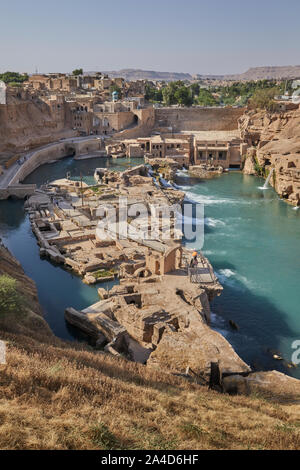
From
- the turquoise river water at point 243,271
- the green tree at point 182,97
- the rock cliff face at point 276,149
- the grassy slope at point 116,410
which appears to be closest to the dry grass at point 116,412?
the grassy slope at point 116,410

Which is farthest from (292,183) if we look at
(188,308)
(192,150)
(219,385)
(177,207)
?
(219,385)

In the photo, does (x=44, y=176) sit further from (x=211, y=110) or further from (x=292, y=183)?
(x=211, y=110)

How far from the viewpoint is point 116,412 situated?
6.35m

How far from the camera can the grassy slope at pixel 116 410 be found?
17.7 ft

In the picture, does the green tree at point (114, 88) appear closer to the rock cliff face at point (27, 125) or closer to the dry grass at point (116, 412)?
the rock cliff face at point (27, 125)

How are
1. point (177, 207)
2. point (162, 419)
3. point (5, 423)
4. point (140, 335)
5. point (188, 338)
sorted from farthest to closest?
point (177, 207) < point (140, 335) < point (188, 338) < point (162, 419) < point (5, 423)

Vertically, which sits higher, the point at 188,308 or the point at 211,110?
the point at 211,110

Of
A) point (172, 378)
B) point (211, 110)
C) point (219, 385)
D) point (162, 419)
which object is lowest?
point (219, 385)

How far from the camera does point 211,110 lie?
58.9 m

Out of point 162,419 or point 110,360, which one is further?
point 110,360

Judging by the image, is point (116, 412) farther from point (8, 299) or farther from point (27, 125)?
point (27, 125)

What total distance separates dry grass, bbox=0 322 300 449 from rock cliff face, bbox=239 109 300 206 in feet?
92.4

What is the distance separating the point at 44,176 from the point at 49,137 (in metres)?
10.7

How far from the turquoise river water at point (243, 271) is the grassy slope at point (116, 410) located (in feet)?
20.6
